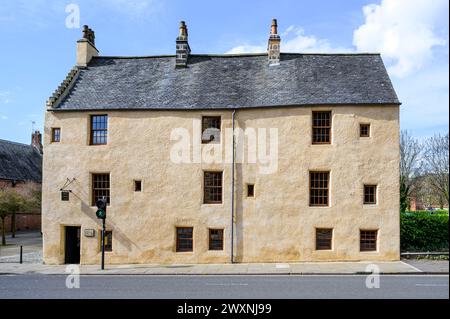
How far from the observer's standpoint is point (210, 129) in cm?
1881

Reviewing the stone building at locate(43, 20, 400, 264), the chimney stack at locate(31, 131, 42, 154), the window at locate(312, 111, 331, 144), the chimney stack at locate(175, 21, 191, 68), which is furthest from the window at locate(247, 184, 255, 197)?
the chimney stack at locate(31, 131, 42, 154)

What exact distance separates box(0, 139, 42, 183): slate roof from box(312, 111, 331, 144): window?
119 feet

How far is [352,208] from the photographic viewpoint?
17828 mm

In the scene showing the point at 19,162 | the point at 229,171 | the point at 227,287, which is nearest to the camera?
the point at 227,287

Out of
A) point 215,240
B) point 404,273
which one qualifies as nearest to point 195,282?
point 215,240

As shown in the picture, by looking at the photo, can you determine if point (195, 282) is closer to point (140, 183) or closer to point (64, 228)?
point (140, 183)

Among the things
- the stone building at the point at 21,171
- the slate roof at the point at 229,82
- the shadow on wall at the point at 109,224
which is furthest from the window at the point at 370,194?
the stone building at the point at 21,171

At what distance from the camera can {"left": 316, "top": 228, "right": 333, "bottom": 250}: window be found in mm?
17969

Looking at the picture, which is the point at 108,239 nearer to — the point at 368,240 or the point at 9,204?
the point at 368,240

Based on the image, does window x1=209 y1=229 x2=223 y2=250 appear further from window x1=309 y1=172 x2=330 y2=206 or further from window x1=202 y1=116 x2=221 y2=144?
window x1=309 y1=172 x2=330 y2=206

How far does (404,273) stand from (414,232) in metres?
5.16

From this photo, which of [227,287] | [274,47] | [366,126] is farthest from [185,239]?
[274,47]

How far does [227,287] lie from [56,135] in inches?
509

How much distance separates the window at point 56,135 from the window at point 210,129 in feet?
25.4
